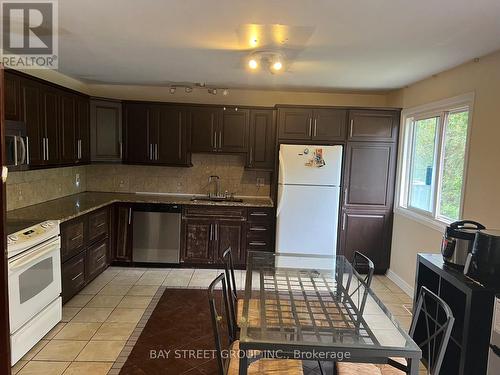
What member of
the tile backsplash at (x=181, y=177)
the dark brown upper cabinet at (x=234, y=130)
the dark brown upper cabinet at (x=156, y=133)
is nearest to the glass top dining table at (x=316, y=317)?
the dark brown upper cabinet at (x=234, y=130)

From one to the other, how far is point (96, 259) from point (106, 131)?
171 centimetres

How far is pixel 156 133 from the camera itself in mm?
4809

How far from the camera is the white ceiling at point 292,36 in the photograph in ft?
6.93

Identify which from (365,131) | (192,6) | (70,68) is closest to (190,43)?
(192,6)

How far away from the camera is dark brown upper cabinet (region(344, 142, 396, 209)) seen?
4.53 meters

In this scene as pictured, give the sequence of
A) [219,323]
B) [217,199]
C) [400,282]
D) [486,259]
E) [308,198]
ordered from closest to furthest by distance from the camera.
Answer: [219,323]
[486,259]
[400,282]
[308,198]
[217,199]

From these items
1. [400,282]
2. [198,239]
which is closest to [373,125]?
[400,282]

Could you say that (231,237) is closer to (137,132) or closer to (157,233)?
(157,233)

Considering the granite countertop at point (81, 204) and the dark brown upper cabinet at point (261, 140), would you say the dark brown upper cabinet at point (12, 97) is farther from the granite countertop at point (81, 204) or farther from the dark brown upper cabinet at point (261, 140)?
the dark brown upper cabinet at point (261, 140)

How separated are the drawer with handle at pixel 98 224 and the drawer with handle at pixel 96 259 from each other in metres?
0.12

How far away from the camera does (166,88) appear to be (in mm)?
5082

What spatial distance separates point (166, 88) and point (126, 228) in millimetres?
2072

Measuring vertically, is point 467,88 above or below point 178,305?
above

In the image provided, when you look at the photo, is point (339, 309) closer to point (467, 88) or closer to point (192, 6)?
point (192, 6)
